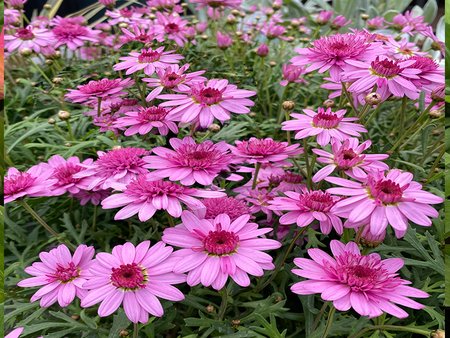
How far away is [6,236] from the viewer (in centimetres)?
106

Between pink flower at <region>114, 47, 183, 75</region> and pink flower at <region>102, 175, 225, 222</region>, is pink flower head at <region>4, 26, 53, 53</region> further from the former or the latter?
pink flower at <region>102, 175, 225, 222</region>

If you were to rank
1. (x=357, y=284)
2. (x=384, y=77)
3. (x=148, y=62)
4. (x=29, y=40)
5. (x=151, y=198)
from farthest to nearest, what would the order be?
(x=29, y=40), (x=148, y=62), (x=384, y=77), (x=151, y=198), (x=357, y=284)

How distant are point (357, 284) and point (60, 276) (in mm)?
389

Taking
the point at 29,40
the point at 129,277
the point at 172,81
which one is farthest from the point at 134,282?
the point at 29,40

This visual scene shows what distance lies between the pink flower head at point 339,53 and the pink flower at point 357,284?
12.1 inches

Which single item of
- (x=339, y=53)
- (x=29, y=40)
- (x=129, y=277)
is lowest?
(x=29, y=40)

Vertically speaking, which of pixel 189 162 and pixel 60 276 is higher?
pixel 189 162

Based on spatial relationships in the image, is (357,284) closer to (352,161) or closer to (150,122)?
(352,161)

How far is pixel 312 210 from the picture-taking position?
0.68 metres

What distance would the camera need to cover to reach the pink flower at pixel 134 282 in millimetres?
592

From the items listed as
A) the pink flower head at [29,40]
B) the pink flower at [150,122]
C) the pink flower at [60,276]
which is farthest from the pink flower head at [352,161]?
the pink flower head at [29,40]

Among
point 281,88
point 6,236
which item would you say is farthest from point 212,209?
point 281,88

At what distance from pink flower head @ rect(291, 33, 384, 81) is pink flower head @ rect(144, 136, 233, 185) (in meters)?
0.22

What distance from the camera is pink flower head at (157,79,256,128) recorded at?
759 mm
